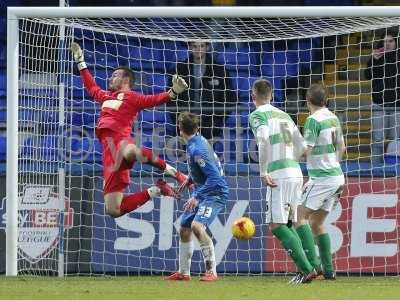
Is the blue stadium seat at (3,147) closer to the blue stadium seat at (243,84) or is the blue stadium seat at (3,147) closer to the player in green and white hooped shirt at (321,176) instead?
the blue stadium seat at (243,84)

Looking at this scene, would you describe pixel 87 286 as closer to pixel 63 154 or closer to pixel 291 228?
pixel 291 228

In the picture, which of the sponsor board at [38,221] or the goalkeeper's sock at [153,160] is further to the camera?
the sponsor board at [38,221]

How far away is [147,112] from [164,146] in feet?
1.80

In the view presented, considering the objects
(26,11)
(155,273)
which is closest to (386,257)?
(155,273)

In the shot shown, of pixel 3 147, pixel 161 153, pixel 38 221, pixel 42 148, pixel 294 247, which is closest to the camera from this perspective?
pixel 294 247

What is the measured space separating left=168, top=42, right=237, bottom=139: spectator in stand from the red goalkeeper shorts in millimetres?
1191

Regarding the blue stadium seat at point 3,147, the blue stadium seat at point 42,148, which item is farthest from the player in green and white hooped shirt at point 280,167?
the blue stadium seat at point 3,147

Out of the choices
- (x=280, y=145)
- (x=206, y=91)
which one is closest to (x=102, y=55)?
(x=206, y=91)

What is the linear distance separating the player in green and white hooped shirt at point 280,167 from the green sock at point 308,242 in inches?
10.1

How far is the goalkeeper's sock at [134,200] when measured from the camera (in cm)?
1166

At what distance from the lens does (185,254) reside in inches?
443

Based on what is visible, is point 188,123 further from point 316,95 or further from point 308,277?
point 308,277

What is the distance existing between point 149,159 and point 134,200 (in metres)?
0.42

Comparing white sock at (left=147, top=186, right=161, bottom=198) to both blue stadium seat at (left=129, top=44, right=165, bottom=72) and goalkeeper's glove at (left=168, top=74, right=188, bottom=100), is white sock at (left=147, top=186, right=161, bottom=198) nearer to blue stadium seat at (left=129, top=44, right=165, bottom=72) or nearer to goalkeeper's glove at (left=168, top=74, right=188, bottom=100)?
goalkeeper's glove at (left=168, top=74, right=188, bottom=100)
